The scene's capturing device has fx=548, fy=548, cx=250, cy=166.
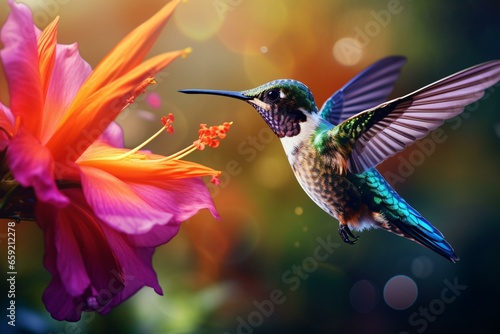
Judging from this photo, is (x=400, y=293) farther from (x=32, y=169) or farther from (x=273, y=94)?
(x=32, y=169)

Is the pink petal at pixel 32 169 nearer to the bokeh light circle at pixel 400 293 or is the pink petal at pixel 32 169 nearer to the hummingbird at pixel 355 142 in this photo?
the hummingbird at pixel 355 142

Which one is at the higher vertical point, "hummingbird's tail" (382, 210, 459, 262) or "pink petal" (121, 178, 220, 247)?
"pink petal" (121, 178, 220, 247)

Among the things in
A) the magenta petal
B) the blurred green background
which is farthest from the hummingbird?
the blurred green background

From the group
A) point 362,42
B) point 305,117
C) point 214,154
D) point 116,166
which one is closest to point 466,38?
point 362,42

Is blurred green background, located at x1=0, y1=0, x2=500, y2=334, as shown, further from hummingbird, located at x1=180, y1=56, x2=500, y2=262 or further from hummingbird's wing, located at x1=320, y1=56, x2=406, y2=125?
hummingbird, located at x1=180, y1=56, x2=500, y2=262

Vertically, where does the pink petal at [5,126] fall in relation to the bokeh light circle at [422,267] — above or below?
above

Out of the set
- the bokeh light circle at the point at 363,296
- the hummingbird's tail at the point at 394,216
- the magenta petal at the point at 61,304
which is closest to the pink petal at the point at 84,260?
the magenta petal at the point at 61,304
